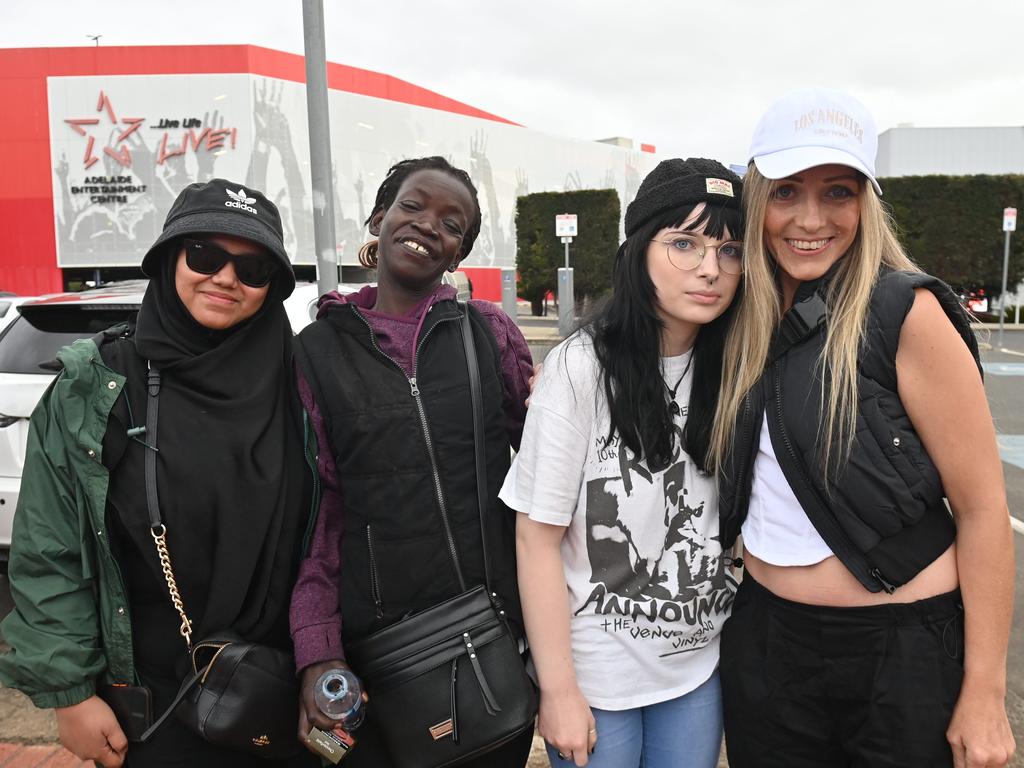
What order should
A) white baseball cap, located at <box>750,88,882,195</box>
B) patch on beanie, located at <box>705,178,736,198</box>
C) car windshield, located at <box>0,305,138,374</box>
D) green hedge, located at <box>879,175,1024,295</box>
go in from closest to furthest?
white baseball cap, located at <box>750,88,882,195</box>
patch on beanie, located at <box>705,178,736,198</box>
car windshield, located at <box>0,305,138,374</box>
green hedge, located at <box>879,175,1024,295</box>

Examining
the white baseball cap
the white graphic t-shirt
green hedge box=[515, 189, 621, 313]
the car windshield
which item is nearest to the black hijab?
the white graphic t-shirt

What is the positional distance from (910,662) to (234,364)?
1722 millimetres

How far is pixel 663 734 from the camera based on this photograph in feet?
5.91

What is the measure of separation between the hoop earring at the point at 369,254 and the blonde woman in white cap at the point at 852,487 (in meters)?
1.15

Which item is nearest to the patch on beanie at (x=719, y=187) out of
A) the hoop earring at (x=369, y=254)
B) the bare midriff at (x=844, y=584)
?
the bare midriff at (x=844, y=584)

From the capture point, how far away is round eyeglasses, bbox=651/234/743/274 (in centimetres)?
175

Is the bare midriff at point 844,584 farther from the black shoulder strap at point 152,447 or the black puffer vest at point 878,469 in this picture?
the black shoulder strap at point 152,447

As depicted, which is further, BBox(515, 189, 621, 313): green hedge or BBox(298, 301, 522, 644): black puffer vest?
BBox(515, 189, 621, 313): green hedge

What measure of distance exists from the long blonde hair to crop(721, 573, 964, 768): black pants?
36 cm

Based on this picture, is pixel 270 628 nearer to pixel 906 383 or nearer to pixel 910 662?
pixel 910 662

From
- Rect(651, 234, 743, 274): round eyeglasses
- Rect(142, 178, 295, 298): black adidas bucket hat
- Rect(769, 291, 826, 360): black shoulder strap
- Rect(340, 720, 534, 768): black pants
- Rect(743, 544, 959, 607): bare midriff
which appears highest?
Rect(142, 178, 295, 298): black adidas bucket hat

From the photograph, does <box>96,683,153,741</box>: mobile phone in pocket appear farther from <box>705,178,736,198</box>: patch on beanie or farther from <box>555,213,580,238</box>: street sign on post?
<box>555,213,580,238</box>: street sign on post

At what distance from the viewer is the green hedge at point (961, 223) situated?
2042 centimetres

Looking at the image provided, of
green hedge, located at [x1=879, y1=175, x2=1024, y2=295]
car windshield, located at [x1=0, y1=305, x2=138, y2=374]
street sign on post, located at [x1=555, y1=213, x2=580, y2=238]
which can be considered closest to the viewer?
car windshield, located at [x1=0, y1=305, x2=138, y2=374]
